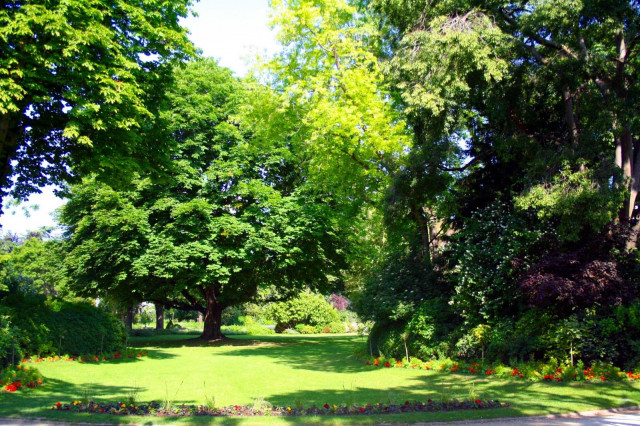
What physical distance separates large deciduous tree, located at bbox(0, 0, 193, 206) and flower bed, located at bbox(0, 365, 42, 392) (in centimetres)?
491

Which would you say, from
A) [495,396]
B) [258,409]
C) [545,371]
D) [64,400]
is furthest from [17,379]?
[545,371]

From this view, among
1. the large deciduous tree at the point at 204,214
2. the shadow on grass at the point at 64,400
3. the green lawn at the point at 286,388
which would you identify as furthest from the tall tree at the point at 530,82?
the shadow on grass at the point at 64,400

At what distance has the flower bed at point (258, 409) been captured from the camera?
25.9 feet

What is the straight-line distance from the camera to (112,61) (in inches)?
471

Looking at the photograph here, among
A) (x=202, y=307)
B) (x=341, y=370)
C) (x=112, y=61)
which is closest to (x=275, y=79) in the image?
(x=112, y=61)

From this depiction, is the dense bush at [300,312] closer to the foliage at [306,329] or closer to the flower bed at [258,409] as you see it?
the foliage at [306,329]

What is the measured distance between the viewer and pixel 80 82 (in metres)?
11.5

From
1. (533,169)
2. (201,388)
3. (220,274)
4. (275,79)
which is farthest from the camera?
(220,274)

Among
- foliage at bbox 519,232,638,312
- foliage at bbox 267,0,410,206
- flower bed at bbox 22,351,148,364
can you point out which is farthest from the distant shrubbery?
foliage at bbox 519,232,638,312

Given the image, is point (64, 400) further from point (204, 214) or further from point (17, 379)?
point (204, 214)

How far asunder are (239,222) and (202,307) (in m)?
10.2

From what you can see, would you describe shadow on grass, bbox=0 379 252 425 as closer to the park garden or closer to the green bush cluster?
the park garden

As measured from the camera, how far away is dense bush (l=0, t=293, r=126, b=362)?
601 inches

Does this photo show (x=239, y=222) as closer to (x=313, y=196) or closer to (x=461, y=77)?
(x=313, y=196)
